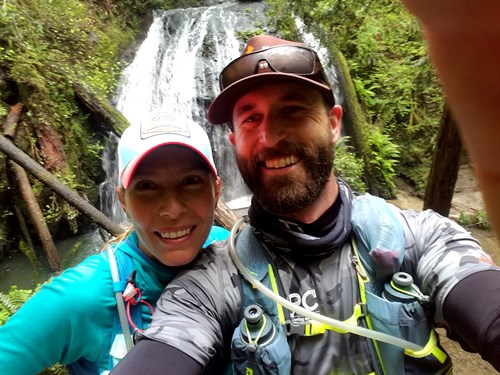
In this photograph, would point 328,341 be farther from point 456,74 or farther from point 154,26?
point 154,26

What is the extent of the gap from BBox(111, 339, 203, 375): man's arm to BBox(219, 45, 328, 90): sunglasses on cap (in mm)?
1219

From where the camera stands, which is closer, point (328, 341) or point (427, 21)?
point (427, 21)

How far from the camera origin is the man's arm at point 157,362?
1.19m

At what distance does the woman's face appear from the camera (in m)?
1.60

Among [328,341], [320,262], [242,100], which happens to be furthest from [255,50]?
[328,341]

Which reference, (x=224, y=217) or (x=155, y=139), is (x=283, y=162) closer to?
(x=155, y=139)

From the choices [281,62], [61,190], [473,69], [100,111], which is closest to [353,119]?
[100,111]

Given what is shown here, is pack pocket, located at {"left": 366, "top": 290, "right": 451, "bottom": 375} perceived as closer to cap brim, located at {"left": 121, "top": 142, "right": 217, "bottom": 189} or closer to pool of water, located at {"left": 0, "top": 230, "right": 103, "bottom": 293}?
cap brim, located at {"left": 121, "top": 142, "right": 217, "bottom": 189}

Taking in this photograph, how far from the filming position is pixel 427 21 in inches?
13.2

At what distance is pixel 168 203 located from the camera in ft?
5.26

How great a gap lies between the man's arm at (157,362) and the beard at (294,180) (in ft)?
2.30

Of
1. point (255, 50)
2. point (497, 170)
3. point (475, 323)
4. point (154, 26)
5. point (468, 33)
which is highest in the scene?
point (154, 26)

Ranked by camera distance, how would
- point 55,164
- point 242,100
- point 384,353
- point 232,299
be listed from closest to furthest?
point 384,353, point 232,299, point 242,100, point 55,164

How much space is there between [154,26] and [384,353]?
1421 cm
